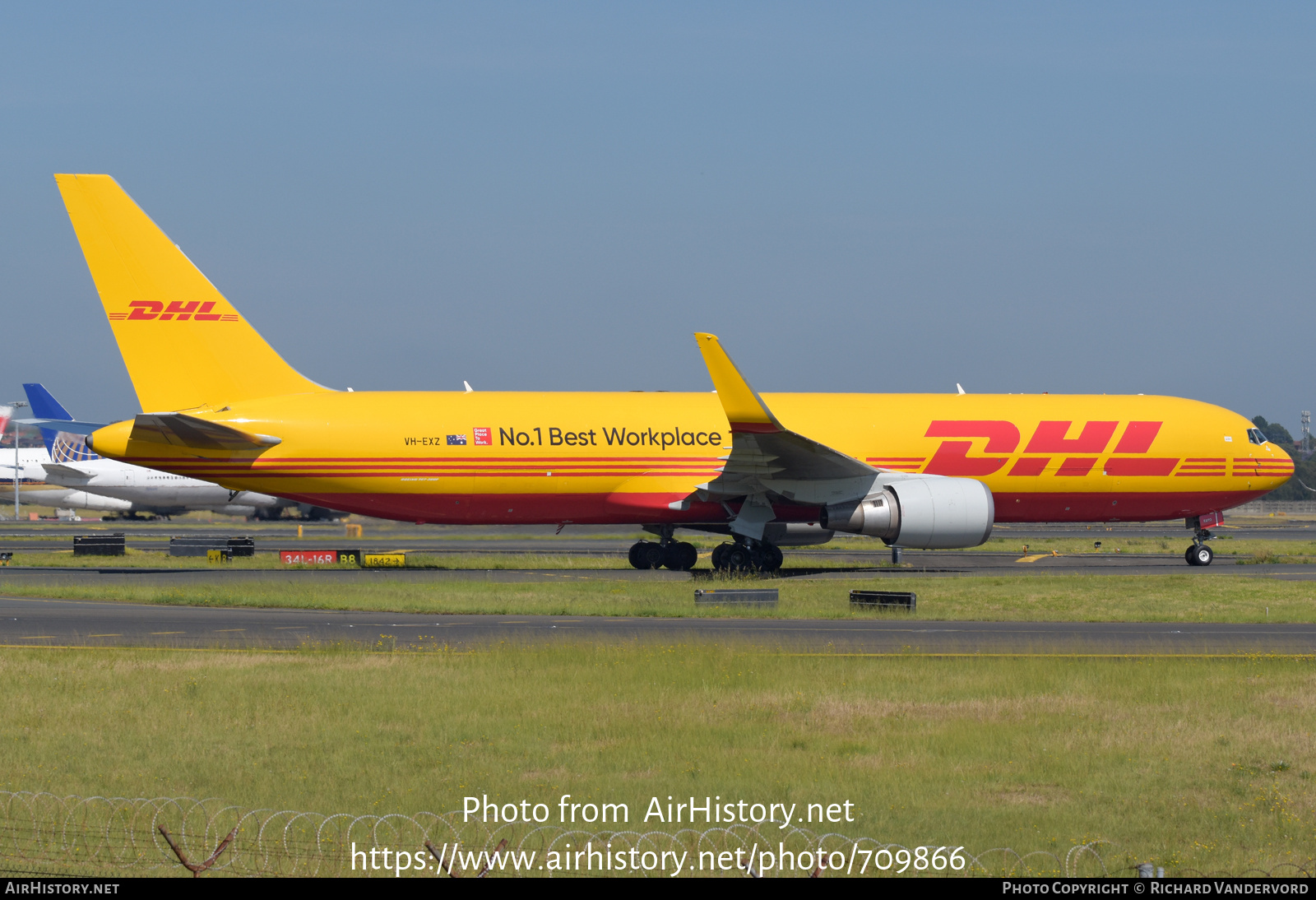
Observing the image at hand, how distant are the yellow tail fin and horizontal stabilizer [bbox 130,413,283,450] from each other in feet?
6.20

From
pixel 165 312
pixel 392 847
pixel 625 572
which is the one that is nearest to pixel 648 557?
pixel 625 572

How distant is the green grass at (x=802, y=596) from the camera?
25.2 m

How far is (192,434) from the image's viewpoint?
106 ft

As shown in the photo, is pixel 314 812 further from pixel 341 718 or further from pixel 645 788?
pixel 341 718

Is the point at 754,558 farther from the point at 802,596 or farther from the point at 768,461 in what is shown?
the point at 802,596

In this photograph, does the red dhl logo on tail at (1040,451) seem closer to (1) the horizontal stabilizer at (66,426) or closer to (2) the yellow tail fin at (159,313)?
(2) the yellow tail fin at (159,313)

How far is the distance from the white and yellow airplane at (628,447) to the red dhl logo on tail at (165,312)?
0.05 metres

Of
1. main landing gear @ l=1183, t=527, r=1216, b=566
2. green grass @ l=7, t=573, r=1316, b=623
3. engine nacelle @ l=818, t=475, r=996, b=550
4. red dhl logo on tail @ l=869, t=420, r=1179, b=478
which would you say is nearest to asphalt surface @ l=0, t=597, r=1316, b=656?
green grass @ l=7, t=573, r=1316, b=623

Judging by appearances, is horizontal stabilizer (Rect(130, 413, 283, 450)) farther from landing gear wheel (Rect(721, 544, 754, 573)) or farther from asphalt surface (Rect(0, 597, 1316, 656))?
landing gear wheel (Rect(721, 544, 754, 573))

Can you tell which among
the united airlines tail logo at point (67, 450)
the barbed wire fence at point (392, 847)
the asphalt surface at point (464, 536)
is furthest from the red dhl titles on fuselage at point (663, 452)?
the united airlines tail logo at point (67, 450)

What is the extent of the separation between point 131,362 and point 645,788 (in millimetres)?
27330

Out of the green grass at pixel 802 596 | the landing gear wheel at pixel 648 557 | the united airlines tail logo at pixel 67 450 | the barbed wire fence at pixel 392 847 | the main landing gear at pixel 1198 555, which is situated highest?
the united airlines tail logo at pixel 67 450

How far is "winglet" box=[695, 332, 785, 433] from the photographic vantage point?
30406 mm

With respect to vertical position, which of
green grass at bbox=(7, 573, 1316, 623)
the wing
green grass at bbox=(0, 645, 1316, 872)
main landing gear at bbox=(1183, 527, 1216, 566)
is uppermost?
the wing
